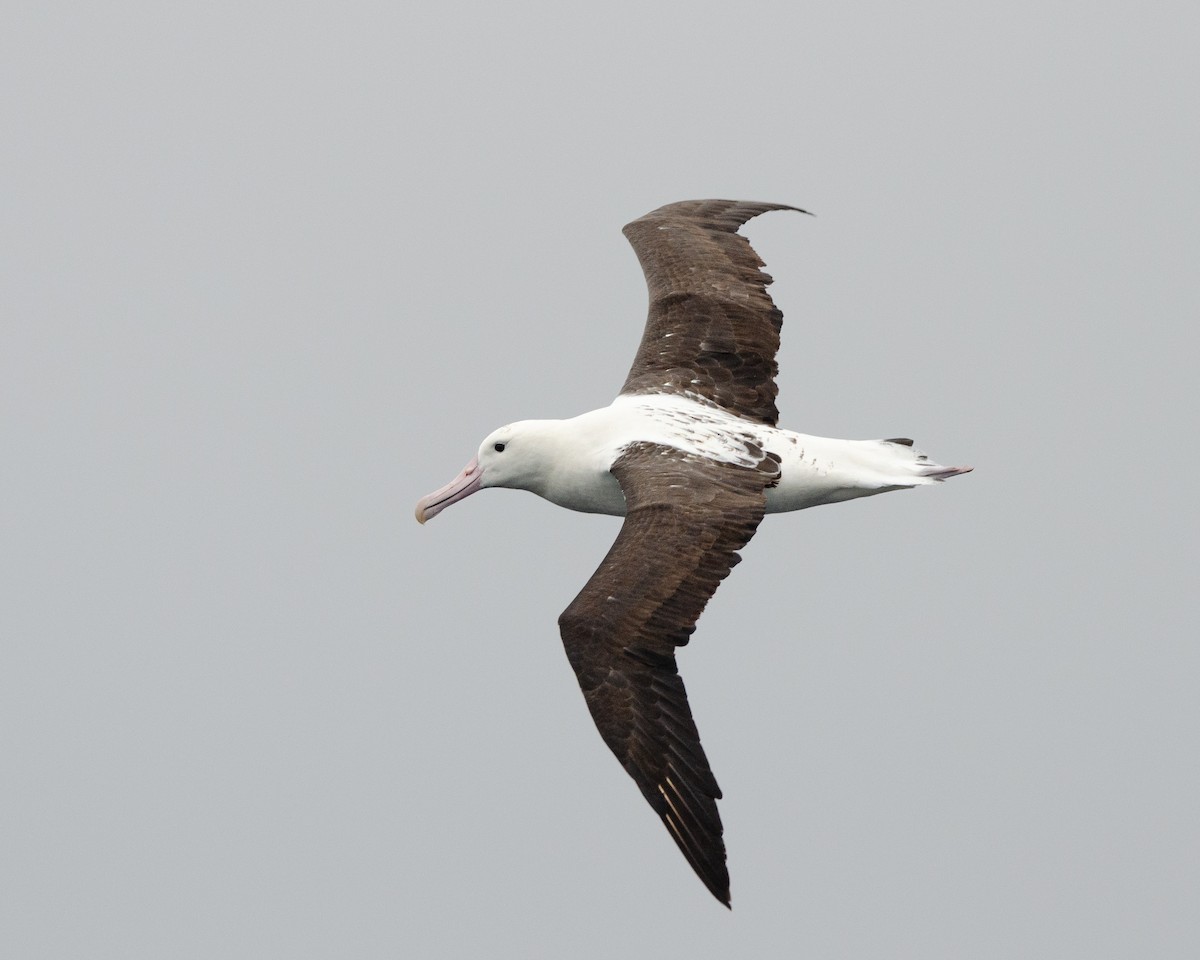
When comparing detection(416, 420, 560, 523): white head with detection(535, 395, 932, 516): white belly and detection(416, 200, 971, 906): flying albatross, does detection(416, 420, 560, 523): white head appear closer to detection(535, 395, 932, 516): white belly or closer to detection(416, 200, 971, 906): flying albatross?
detection(416, 200, 971, 906): flying albatross

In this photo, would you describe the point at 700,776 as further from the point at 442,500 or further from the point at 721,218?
the point at 721,218

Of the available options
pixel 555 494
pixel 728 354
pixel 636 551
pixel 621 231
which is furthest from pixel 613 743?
pixel 621 231

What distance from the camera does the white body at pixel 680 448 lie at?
14.4m

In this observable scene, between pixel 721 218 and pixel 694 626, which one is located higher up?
pixel 721 218

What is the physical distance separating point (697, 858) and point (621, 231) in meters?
6.83

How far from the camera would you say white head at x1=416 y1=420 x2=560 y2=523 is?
1479cm

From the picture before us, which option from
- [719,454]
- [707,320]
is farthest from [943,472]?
[707,320]

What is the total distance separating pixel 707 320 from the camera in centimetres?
1570

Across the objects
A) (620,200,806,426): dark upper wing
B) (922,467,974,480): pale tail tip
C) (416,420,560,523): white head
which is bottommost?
(922,467,974,480): pale tail tip

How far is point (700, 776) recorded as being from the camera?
12234mm

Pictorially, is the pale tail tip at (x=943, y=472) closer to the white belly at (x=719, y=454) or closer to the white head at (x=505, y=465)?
the white belly at (x=719, y=454)

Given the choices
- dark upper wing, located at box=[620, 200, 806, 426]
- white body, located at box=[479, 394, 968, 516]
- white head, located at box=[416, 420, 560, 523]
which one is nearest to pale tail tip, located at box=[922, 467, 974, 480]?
white body, located at box=[479, 394, 968, 516]

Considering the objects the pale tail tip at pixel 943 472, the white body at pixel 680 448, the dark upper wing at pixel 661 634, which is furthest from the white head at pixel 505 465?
the pale tail tip at pixel 943 472

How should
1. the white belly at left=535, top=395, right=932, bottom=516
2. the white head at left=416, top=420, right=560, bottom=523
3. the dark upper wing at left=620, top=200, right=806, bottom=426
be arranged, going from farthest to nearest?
1. the dark upper wing at left=620, top=200, right=806, bottom=426
2. the white head at left=416, top=420, right=560, bottom=523
3. the white belly at left=535, top=395, right=932, bottom=516
